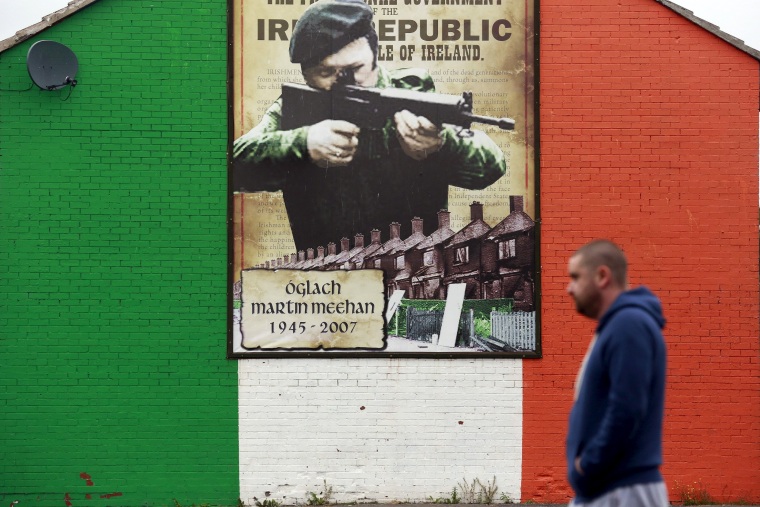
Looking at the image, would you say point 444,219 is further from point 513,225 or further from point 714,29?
point 714,29

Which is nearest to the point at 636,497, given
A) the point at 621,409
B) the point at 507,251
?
the point at 621,409

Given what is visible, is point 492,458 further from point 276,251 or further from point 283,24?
point 283,24

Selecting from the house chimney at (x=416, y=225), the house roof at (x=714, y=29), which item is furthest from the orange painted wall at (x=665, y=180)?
the house chimney at (x=416, y=225)

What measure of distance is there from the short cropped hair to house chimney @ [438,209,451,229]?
4758mm

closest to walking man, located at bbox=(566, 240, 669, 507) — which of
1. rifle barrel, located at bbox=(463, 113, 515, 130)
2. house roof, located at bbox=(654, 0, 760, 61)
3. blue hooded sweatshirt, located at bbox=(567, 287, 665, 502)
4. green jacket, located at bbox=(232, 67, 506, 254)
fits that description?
blue hooded sweatshirt, located at bbox=(567, 287, 665, 502)

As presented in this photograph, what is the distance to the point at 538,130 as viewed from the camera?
29.8ft

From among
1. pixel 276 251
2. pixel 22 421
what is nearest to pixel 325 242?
pixel 276 251

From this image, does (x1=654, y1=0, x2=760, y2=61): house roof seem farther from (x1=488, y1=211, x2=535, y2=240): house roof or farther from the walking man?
the walking man

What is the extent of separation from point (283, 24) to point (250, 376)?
339 centimetres

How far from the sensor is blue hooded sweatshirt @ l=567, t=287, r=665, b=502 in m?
3.90

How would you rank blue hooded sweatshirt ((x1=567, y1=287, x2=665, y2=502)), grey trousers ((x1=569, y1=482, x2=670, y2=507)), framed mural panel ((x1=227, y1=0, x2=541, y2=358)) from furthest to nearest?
1. framed mural panel ((x1=227, y1=0, x2=541, y2=358))
2. grey trousers ((x1=569, y1=482, x2=670, y2=507))
3. blue hooded sweatshirt ((x1=567, y1=287, x2=665, y2=502))

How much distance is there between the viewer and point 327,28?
907cm

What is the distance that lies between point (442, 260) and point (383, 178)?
0.97m

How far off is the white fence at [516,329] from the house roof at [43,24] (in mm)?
4898
